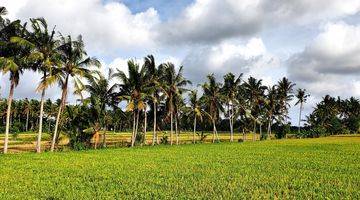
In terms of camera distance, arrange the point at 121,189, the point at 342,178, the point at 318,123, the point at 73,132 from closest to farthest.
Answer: the point at 121,189
the point at 342,178
the point at 73,132
the point at 318,123

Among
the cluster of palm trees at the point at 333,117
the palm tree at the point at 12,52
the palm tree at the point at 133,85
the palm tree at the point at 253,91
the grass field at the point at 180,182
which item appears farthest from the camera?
the cluster of palm trees at the point at 333,117

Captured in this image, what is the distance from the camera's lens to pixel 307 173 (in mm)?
20938

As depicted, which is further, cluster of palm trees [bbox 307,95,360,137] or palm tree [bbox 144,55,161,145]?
cluster of palm trees [bbox 307,95,360,137]

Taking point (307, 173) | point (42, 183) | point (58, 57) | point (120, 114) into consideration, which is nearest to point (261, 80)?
point (120, 114)

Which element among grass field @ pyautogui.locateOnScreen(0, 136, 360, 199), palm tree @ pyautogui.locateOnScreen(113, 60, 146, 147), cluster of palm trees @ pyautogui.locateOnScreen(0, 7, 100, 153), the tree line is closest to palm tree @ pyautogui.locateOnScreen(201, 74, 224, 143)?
the tree line

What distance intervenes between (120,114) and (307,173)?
1420 inches

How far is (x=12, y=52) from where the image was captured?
3622 centimetres

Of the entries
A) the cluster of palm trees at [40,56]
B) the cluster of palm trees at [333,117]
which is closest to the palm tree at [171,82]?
the cluster of palm trees at [40,56]

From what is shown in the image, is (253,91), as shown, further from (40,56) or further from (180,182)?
(180,182)

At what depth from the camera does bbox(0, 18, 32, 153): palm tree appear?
111ft

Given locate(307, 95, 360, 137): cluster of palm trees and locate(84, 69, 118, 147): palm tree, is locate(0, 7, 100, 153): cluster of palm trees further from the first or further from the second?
locate(307, 95, 360, 137): cluster of palm trees

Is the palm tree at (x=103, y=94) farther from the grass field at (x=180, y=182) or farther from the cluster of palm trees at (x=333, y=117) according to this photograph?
the cluster of palm trees at (x=333, y=117)

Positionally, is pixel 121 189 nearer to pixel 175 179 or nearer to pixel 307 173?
pixel 175 179

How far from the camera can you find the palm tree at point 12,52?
34.0 metres
